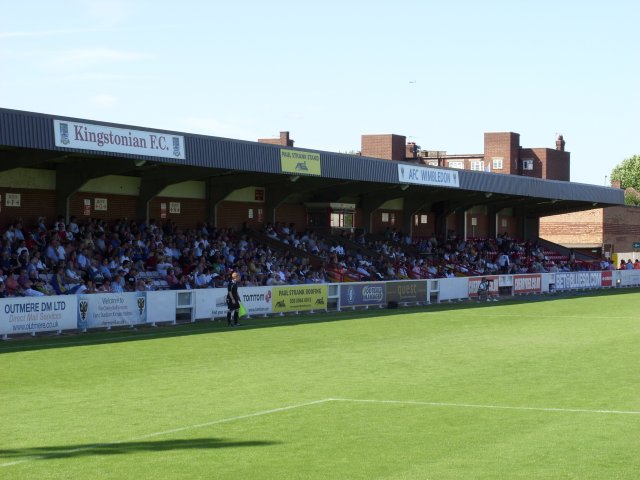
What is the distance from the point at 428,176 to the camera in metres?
44.2

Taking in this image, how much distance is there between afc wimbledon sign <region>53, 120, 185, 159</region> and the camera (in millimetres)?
27219

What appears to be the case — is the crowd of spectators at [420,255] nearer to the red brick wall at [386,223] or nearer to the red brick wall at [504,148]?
the red brick wall at [386,223]

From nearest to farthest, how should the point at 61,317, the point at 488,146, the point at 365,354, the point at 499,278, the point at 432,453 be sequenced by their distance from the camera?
the point at 432,453, the point at 365,354, the point at 61,317, the point at 499,278, the point at 488,146

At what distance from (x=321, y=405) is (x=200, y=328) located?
1337 cm

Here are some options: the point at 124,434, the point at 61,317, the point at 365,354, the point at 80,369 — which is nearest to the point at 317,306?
the point at 61,317

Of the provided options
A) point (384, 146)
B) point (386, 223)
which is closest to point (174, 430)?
point (386, 223)

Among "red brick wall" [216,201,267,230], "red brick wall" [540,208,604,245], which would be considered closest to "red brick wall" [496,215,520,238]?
"red brick wall" [540,208,604,245]

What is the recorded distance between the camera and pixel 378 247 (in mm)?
47156

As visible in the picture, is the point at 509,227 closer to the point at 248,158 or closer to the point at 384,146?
the point at 384,146

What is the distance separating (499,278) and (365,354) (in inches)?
914

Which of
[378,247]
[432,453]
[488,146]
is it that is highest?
[488,146]

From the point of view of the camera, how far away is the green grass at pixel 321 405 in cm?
966

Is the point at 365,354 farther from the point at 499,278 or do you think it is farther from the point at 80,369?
the point at 499,278

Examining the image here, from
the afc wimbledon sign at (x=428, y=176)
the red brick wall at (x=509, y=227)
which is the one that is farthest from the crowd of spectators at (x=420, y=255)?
the afc wimbledon sign at (x=428, y=176)
